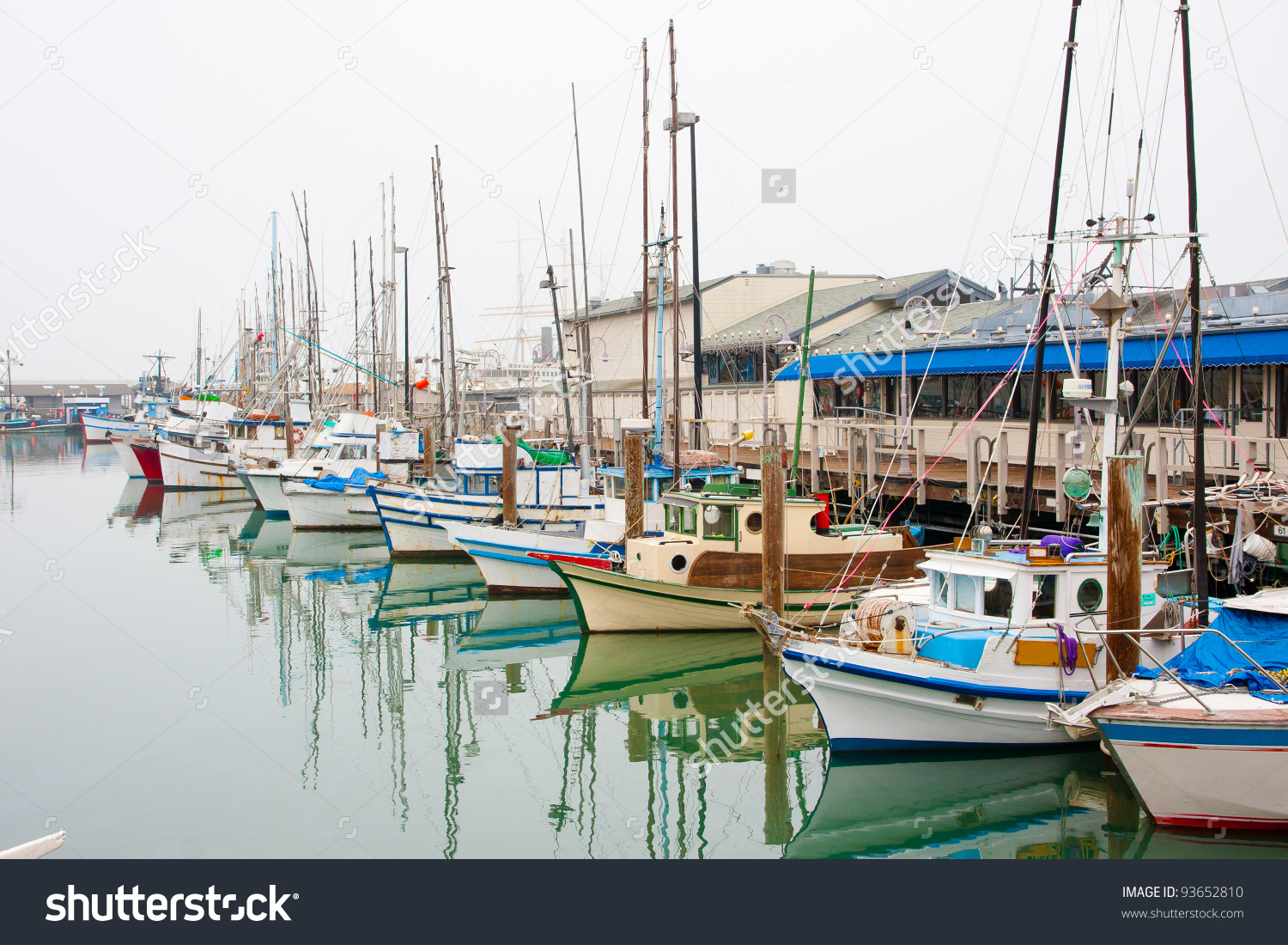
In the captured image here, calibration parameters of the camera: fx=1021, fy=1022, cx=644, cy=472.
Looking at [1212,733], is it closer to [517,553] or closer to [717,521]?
[717,521]

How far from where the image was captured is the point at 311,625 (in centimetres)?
2320

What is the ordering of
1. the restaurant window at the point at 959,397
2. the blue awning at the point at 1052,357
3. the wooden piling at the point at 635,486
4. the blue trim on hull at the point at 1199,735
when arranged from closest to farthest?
the blue trim on hull at the point at 1199,735
the blue awning at the point at 1052,357
the wooden piling at the point at 635,486
the restaurant window at the point at 959,397

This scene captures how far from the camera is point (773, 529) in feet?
52.9

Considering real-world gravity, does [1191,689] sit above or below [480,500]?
below

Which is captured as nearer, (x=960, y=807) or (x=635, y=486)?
(x=960, y=807)

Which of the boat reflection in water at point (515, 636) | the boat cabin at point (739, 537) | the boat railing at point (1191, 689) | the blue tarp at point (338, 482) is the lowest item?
the boat reflection in water at point (515, 636)

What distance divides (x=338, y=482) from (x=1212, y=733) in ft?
106

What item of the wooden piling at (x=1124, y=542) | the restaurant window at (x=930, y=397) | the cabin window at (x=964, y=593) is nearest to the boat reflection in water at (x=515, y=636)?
the cabin window at (x=964, y=593)

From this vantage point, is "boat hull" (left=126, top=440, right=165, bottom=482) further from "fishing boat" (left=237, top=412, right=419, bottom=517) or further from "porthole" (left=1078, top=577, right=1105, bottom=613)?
"porthole" (left=1078, top=577, right=1105, bottom=613)

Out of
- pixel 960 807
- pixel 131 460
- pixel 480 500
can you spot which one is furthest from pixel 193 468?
pixel 960 807

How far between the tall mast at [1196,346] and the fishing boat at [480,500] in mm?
17638

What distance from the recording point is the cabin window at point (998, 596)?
12.7 m

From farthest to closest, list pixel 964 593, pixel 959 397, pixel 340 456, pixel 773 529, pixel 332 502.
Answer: pixel 340 456 → pixel 332 502 → pixel 959 397 → pixel 773 529 → pixel 964 593

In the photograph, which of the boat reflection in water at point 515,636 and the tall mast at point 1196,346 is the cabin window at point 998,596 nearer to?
the tall mast at point 1196,346
